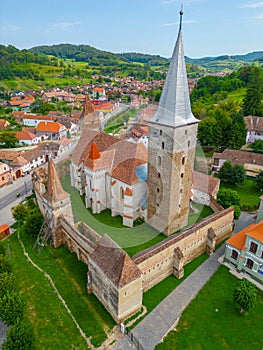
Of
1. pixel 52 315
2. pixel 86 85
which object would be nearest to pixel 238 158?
pixel 52 315

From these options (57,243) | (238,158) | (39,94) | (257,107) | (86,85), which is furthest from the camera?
(86,85)

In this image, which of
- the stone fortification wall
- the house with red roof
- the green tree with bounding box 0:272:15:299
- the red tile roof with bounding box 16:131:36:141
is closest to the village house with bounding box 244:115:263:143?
the stone fortification wall

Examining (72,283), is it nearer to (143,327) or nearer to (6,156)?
(143,327)

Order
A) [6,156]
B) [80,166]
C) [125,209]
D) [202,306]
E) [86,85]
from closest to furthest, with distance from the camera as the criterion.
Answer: [202,306] < [125,209] < [80,166] < [6,156] < [86,85]

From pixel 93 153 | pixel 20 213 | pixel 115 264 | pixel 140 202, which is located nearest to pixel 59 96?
pixel 20 213

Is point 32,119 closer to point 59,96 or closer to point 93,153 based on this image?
point 59,96

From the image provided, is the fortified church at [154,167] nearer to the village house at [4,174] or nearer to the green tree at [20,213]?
the green tree at [20,213]
